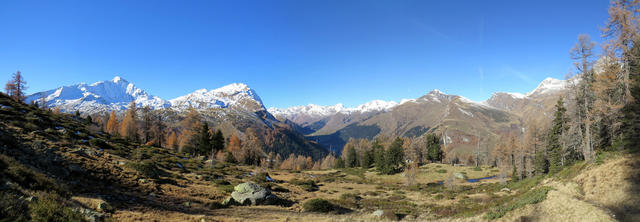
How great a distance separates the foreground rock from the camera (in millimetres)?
27197

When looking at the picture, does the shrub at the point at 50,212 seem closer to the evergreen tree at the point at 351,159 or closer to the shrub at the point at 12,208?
the shrub at the point at 12,208

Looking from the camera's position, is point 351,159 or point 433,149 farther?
point 351,159

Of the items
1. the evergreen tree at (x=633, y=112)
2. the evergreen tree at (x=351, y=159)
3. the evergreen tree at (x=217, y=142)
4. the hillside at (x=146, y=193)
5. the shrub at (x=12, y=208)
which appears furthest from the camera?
the evergreen tree at (x=351, y=159)

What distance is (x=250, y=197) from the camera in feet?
91.5

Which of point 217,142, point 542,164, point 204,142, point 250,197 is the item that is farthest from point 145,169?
point 542,164

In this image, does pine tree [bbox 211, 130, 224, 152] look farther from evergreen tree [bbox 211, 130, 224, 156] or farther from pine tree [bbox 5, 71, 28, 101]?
pine tree [bbox 5, 71, 28, 101]

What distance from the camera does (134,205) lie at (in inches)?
764

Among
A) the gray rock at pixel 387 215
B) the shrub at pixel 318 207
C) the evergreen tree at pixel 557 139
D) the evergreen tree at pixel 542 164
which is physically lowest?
the shrub at pixel 318 207

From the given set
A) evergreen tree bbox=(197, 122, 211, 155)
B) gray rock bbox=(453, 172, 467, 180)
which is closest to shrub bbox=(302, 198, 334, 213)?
evergreen tree bbox=(197, 122, 211, 155)

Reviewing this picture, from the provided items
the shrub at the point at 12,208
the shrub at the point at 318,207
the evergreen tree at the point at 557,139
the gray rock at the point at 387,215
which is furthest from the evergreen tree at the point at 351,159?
the shrub at the point at 12,208

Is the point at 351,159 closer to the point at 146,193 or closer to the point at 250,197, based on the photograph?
the point at 250,197

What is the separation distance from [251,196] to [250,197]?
0.63 feet

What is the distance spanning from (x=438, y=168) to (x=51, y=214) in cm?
9585

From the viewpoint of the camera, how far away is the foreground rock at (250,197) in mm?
27197
